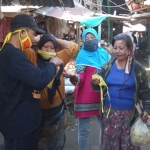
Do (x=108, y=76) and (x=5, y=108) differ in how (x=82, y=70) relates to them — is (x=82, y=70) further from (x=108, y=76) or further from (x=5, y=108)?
(x=5, y=108)

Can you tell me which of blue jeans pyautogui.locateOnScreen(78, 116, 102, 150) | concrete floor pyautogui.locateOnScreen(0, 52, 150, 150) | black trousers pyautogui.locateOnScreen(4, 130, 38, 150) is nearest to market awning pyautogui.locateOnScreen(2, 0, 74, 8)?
blue jeans pyautogui.locateOnScreen(78, 116, 102, 150)

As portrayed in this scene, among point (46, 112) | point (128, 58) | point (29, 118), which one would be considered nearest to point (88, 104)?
point (46, 112)

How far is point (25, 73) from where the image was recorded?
2.51m

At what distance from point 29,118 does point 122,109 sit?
1014 millimetres

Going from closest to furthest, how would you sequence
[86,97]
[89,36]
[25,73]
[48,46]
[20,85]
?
[25,73], [20,85], [48,46], [86,97], [89,36]

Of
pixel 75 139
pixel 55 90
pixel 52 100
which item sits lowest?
pixel 75 139

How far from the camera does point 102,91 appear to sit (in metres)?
3.25

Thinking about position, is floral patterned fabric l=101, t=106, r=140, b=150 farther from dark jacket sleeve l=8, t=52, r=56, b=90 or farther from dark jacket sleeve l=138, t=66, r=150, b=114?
dark jacket sleeve l=8, t=52, r=56, b=90

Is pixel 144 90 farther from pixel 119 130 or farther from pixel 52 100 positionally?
pixel 52 100

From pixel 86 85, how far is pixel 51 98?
0.74 meters

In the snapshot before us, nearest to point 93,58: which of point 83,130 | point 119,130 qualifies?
point 83,130

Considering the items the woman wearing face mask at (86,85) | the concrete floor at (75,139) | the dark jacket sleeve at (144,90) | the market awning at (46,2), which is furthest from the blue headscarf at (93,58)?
the concrete floor at (75,139)

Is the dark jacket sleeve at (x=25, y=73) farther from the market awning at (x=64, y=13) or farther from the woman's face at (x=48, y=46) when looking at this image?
the market awning at (x=64, y=13)

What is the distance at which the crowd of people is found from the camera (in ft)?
8.59
